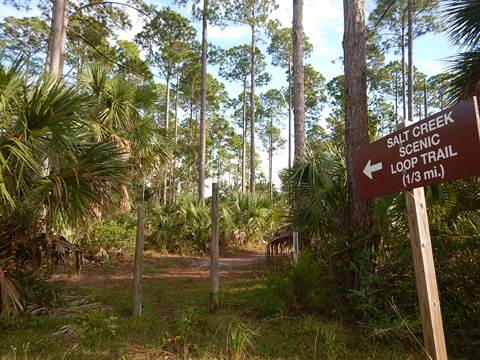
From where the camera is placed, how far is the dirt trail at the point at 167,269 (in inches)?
319

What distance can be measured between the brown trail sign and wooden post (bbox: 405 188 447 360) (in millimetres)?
187

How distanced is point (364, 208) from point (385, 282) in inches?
42.2

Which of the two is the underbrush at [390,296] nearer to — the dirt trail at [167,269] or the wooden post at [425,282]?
the wooden post at [425,282]

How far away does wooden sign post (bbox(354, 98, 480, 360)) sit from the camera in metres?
2.23

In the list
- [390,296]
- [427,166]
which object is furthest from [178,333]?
[427,166]

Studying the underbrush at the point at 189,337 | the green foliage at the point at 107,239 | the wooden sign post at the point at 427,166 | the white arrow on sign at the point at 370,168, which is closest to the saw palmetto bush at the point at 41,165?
the underbrush at the point at 189,337

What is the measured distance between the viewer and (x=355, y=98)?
17.5 ft

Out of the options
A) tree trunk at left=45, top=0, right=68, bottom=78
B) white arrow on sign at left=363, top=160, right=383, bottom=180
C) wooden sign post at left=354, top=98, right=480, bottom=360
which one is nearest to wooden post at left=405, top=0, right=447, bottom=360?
wooden sign post at left=354, top=98, right=480, bottom=360

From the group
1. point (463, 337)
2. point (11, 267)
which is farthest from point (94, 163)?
point (463, 337)

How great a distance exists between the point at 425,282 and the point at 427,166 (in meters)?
0.80

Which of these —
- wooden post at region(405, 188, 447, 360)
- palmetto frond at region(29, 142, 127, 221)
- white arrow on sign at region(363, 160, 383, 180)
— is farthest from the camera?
palmetto frond at region(29, 142, 127, 221)

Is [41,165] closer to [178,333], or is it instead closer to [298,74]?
[178,333]

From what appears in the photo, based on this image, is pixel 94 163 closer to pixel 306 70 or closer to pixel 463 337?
pixel 463 337

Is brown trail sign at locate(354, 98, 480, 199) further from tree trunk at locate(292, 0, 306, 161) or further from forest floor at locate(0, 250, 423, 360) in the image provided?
tree trunk at locate(292, 0, 306, 161)
